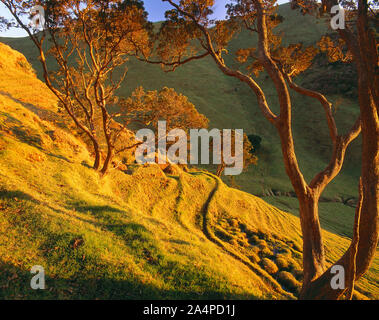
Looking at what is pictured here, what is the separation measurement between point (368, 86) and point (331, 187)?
36948 mm

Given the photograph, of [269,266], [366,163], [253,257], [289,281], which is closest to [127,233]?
[253,257]

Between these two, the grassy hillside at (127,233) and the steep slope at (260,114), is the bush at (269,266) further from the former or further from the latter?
the steep slope at (260,114)

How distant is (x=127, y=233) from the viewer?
745 cm

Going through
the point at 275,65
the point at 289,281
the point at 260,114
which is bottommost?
the point at 289,281

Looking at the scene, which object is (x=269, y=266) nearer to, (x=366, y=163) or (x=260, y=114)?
(x=366, y=163)

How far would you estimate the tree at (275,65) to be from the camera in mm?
6617

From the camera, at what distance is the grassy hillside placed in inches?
212

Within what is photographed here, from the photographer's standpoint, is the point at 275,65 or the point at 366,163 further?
the point at 275,65

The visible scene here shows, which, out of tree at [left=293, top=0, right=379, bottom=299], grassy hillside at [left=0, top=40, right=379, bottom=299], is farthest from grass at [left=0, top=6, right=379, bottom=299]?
tree at [left=293, top=0, right=379, bottom=299]

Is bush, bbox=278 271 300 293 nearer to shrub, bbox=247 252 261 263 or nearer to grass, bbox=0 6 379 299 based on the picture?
grass, bbox=0 6 379 299

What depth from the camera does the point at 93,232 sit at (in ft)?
22.9

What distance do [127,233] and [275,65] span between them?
7635mm

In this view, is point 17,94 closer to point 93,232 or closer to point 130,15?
point 130,15

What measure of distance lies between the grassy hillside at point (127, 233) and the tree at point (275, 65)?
8.41ft
